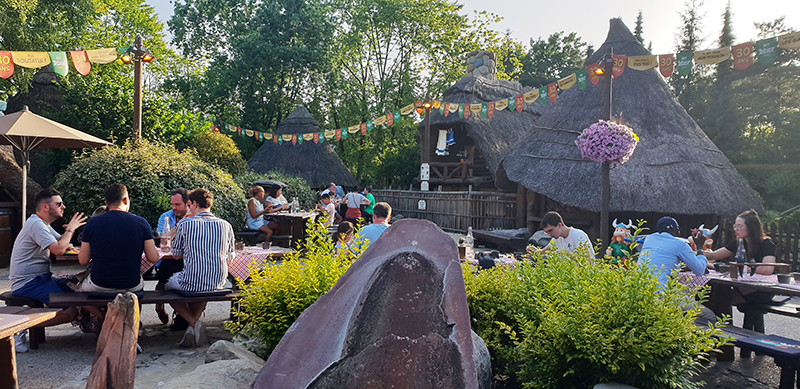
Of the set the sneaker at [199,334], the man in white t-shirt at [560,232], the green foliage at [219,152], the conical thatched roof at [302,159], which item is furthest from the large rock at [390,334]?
the conical thatched roof at [302,159]

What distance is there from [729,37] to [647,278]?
34961 millimetres

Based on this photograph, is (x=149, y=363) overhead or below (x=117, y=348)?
below

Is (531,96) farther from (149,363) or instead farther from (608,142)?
(149,363)

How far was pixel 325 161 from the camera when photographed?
2575cm

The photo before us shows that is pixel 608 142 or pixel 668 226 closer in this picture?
pixel 668 226

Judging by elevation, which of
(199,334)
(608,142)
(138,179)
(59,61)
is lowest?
(199,334)

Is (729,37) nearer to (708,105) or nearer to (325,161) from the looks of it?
(708,105)

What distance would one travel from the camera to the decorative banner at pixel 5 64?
949 cm

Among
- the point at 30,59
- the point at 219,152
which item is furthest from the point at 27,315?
the point at 219,152

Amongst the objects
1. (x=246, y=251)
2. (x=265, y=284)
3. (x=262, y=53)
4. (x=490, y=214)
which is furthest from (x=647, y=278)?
(x=262, y=53)

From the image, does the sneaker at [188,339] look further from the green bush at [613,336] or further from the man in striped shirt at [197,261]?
the green bush at [613,336]

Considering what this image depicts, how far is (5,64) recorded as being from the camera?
9547mm

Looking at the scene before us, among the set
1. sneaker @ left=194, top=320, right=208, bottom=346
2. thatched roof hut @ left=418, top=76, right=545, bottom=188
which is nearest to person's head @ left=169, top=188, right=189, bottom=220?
sneaker @ left=194, top=320, right=208, bottom=346

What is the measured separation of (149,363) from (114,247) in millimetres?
1090
